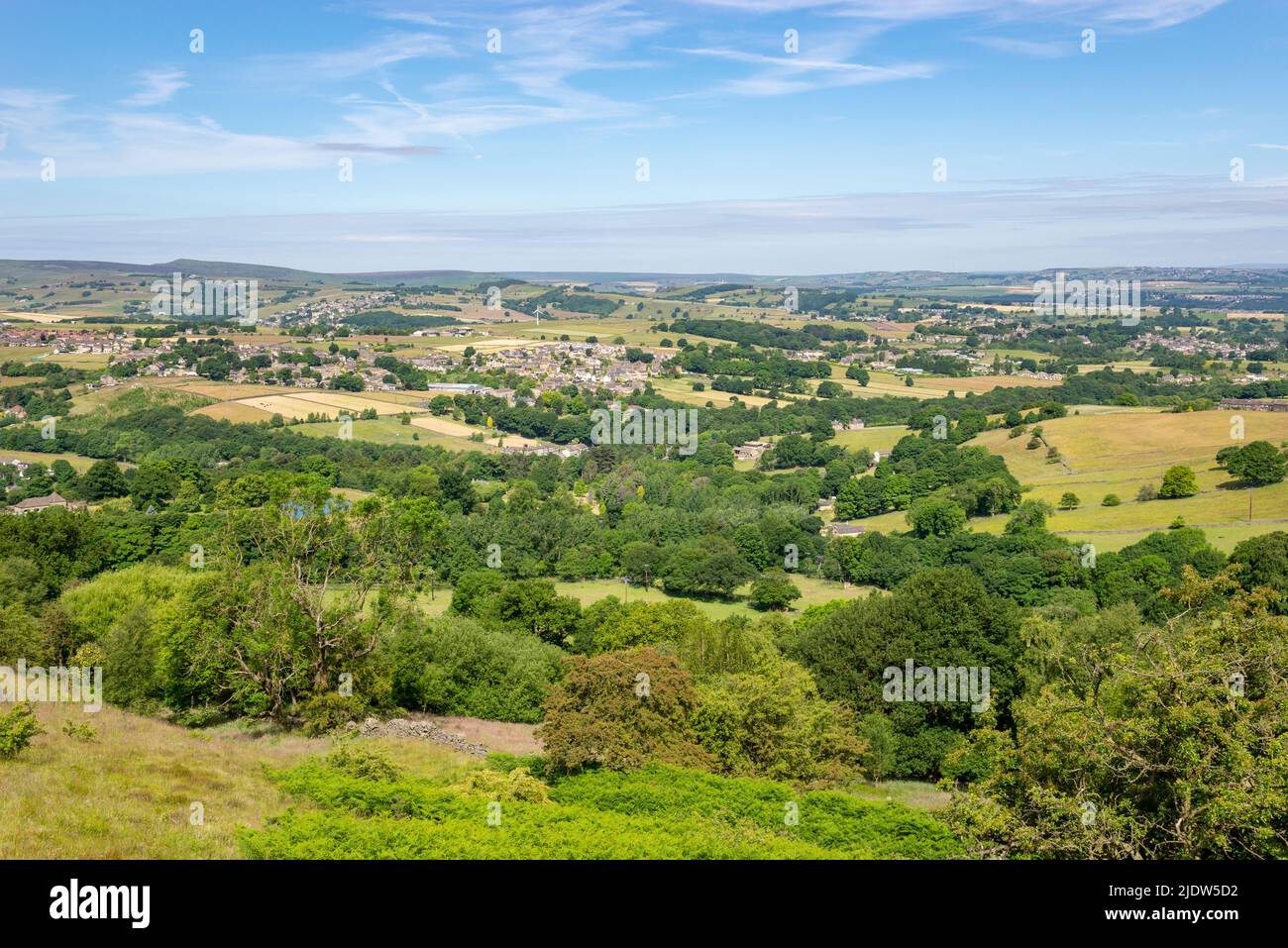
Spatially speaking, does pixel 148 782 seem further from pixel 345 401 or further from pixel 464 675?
pixel 345 401

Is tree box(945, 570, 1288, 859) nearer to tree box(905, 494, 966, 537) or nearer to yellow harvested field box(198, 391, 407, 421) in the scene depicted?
tree box(905, 494, 966, 537)

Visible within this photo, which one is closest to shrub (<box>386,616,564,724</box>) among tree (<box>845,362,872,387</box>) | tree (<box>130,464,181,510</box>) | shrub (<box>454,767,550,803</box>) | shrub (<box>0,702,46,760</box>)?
shrub (<box>454,767,550,803</box>)

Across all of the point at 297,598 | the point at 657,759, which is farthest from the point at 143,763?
the point at 657,759

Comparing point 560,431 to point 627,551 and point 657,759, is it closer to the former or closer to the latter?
point 627,551

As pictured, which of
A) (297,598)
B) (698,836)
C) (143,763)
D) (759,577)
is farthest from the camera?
(759,577)
